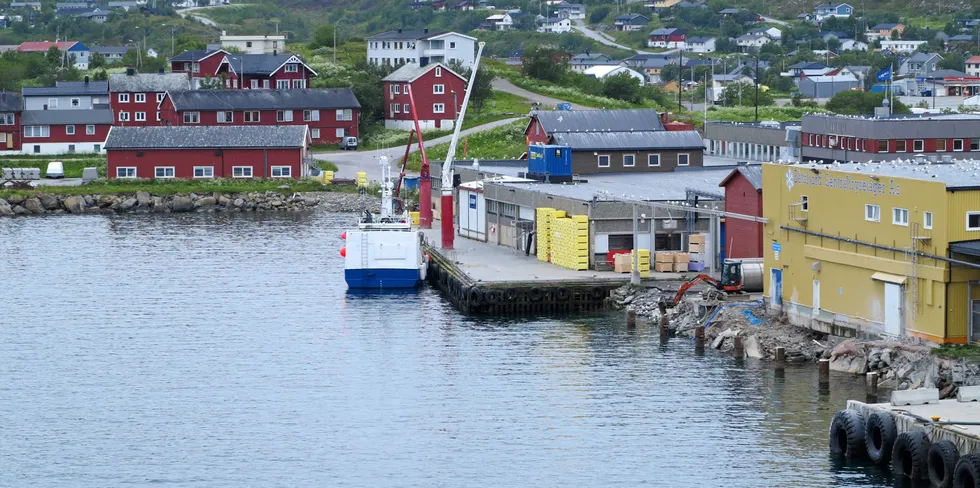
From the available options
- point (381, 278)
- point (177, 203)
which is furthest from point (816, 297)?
point (177, 203)

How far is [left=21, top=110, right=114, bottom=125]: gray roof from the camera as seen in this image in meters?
90.4

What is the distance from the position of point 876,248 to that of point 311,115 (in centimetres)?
5977

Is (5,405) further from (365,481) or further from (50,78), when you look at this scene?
(50,78)

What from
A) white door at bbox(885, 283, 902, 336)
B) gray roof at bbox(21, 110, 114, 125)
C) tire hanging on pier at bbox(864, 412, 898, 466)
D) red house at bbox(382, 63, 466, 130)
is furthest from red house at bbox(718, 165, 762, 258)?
gray roof at bbox(21, 110, 114, 125)

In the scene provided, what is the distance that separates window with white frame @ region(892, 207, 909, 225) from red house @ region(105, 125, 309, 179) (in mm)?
50057

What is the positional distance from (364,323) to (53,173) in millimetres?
43210

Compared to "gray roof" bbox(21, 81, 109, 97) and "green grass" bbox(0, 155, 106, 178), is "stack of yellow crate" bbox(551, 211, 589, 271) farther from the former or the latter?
"gray roof" bbox(21, 81, 109, 97)

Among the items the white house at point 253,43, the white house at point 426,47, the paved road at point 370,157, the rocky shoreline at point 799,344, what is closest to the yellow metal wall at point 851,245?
the rocky shoreline at point 799,344

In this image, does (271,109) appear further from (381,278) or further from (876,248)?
(876,248)

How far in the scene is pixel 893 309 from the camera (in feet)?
118

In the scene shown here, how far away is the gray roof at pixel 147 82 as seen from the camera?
94.9 meters

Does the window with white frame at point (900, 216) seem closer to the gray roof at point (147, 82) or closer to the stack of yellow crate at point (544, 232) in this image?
the stack of yellow crate at point (544, 232)

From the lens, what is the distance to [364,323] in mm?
45875

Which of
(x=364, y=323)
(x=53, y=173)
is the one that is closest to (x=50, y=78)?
(x=53, y=173)
